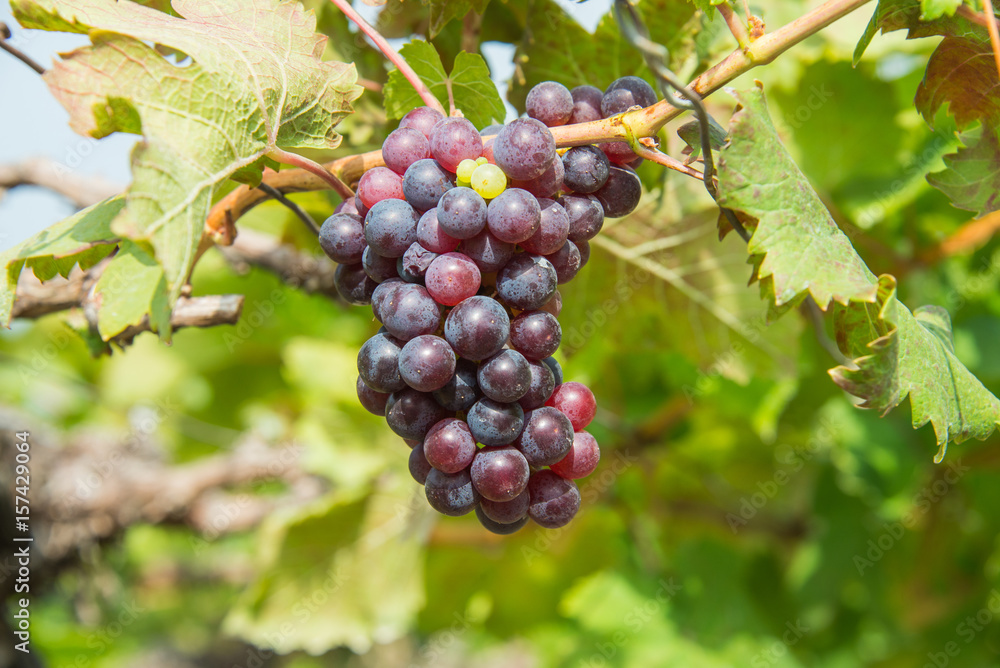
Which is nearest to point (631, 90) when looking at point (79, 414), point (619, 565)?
point (619, 565)

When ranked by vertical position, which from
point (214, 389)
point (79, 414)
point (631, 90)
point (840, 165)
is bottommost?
point (79, 414)

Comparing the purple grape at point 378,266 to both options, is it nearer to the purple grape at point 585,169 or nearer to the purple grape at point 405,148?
the purple grape at point 405,148

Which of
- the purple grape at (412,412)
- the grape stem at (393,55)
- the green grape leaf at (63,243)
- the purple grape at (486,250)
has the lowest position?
the green grape leaf at (63,243)

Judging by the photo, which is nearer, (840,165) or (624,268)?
(624,268)

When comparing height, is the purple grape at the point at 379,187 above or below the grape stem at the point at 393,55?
below

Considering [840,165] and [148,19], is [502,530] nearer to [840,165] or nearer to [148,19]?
[148,19]

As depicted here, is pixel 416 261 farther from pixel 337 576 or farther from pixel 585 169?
pixel 337 576
